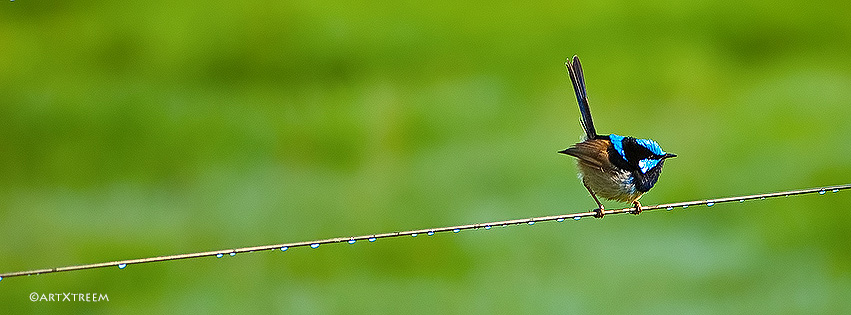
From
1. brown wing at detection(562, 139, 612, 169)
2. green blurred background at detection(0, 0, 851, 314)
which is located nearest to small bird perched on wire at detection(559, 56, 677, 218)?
brown wing at detection(562, 139, 612, 169)

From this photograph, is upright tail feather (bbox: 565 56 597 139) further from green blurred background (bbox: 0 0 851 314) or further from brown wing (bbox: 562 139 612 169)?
green blurred background (bbox: 0 0 851 314)

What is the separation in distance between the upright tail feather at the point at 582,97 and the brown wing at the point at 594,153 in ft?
0.28

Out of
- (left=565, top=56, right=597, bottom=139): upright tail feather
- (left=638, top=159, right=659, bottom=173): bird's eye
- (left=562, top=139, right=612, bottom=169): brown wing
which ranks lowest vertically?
(left=638, top=159, right=659, bottom=173): bird's eye

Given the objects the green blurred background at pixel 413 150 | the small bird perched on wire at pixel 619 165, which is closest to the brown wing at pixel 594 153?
the small bird perched on wire at pixel 619 165

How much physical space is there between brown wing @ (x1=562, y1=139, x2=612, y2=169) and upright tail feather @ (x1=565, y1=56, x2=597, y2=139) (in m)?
0.09

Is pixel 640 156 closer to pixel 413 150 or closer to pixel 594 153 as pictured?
pixel 594 153

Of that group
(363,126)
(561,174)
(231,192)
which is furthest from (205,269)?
(561,174)

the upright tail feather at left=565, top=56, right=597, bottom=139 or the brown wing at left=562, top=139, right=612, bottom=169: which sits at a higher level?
the upright tail feather at left=565, top=56, right=597, bottom=139

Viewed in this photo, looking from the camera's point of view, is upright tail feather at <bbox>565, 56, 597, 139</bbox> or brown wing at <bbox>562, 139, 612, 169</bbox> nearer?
brown wing at <bbox>562, 139, 612, 169</bbox>

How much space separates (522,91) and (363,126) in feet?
1.60

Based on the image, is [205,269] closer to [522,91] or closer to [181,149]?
[181,149]

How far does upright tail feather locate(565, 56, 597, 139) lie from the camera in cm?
214

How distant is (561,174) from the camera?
246cm

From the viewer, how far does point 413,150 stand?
8.11 ft
